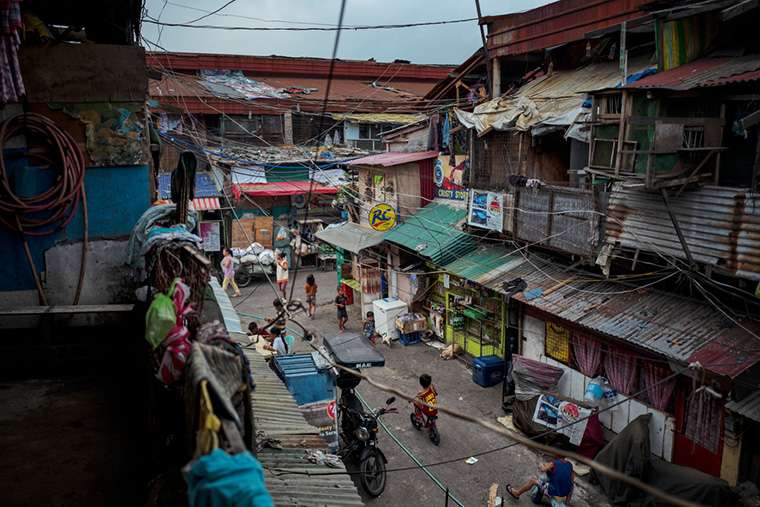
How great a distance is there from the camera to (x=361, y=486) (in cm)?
1077

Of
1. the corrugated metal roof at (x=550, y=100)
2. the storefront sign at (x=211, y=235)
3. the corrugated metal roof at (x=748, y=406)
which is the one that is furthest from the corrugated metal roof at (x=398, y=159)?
the corrugated metal roof at (x=748, y=406)

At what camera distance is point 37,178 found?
308 inches

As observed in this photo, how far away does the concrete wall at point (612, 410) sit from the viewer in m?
11.0

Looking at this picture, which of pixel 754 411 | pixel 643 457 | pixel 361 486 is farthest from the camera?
pixel 361 486

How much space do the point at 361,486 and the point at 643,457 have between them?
18.0 ft

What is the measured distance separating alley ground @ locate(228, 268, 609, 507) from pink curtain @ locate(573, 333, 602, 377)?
2397 mm

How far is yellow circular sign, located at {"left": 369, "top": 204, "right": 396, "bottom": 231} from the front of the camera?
18.7m

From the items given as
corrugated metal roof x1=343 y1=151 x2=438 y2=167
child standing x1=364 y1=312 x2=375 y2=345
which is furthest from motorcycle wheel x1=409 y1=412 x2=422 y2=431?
corrugated metal roof x1=343 y1=151 x2=438 y2=167

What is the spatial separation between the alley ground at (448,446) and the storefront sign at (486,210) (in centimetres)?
472

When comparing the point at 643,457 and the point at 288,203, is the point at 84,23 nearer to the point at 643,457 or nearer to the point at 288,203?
the point at 643,457

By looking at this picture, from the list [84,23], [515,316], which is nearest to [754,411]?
[515,316]

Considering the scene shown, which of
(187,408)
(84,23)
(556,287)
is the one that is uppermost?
(84,23)

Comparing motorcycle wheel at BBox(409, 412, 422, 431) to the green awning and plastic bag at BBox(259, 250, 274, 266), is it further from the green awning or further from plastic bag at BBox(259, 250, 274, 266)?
plastic bag at BBox(259, 250, 274, 266)

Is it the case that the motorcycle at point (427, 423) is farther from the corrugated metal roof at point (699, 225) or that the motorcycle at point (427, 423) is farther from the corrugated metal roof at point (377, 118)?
the corrugated metal roof at point (377, 118)
